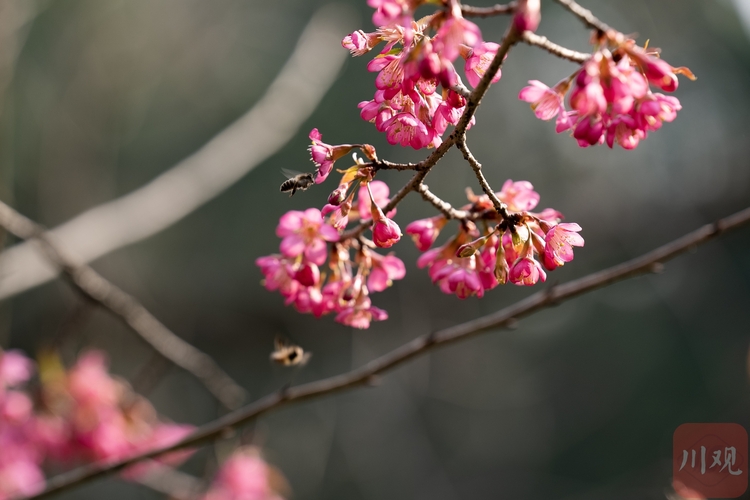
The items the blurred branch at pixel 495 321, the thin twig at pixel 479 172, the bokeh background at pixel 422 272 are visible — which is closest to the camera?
the thin twig at pixel 479 172

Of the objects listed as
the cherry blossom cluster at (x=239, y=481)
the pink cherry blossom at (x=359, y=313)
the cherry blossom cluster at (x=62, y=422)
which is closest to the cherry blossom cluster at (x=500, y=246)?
the pink cherry blossom at (x=359, y=313)

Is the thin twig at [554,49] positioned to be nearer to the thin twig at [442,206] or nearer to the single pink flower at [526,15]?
the single pink flower at [526,15]

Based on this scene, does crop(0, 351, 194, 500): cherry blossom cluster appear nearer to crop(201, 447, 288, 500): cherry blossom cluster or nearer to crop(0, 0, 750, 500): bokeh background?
crop(201, 447, 288, 500): cherry blossom cluster

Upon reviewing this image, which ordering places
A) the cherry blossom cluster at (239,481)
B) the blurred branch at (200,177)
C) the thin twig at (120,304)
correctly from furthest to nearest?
the blurred branch at (200,177) < the cherry blossom cluster at (239,481) < the thin twig at (120,304)

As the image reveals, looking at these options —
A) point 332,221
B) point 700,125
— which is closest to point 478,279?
point 332,221

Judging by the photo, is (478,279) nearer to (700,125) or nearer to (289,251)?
(289,251)

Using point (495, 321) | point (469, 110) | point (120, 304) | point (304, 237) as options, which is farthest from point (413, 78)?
point (120, 304)
